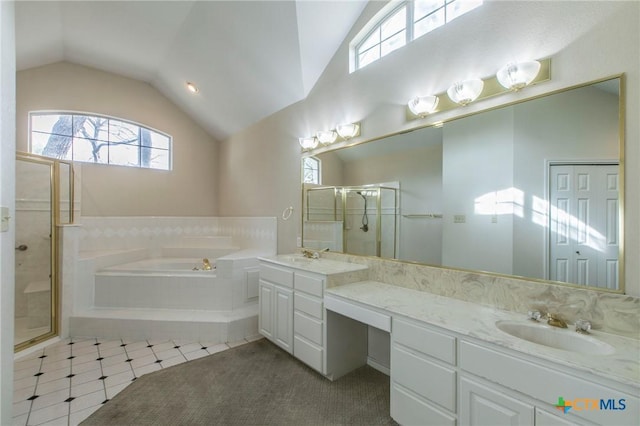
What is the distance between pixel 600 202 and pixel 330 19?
2509 mm

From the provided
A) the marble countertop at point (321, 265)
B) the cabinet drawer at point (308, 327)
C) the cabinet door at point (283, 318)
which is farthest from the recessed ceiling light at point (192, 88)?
the cabinet drawer at point (308, 327)

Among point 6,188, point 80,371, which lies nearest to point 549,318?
point 6,188

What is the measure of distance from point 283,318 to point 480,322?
1.68m

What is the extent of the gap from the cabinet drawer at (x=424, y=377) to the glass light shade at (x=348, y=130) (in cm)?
186

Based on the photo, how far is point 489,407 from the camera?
123 centimetres

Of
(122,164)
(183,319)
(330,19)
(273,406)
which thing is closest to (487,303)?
(273,406)

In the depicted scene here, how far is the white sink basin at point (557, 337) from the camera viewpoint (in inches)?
48.1

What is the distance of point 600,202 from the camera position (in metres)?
1.38

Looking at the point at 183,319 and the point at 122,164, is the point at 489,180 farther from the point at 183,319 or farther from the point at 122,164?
the point at 122,164

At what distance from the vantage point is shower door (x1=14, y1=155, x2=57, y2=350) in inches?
120

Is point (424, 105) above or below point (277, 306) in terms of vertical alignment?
above

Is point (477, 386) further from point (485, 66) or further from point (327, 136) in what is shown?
point (327, 136)

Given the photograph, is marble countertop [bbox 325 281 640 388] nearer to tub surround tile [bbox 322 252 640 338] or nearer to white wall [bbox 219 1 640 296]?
tub surround tile [bbox 322 252 640 338]

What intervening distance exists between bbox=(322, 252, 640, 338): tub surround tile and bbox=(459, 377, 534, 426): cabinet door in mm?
557
